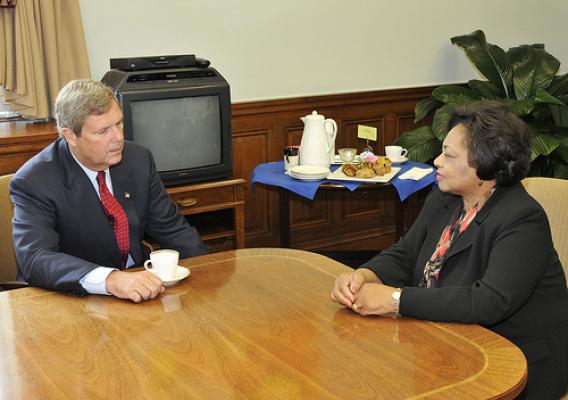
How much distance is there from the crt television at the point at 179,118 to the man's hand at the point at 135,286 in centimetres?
160

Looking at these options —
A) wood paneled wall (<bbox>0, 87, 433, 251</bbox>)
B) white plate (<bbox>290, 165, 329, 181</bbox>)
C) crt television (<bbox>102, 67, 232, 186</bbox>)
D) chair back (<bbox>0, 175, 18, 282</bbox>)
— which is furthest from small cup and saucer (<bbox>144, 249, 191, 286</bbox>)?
wood paneled wall (<bbox>0, 87, 433, 251</bbox>)

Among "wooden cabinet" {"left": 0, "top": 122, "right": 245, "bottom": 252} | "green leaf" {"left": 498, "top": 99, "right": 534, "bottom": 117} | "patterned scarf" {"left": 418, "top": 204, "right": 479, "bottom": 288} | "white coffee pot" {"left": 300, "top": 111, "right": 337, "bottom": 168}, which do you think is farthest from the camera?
"green leaf" {"left": 498, "top": 99, "right": 534, "bottom": 117}

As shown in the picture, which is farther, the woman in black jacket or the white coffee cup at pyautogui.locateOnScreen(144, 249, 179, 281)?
the white coffee cup at pyautogui.locateOnScreen(144, 249, 179, 281)

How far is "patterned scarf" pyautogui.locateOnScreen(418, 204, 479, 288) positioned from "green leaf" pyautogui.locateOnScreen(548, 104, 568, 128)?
8.39ft

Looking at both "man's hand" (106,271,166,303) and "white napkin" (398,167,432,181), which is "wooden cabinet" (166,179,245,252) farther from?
"man's hand" (106,271,166,303)

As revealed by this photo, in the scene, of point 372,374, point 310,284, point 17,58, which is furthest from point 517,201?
point 17,58

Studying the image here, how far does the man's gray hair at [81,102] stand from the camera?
2.44 meters

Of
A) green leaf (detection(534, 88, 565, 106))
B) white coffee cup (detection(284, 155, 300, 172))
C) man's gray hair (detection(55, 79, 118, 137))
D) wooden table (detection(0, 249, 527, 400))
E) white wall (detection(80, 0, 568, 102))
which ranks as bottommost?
wooden table (detection(0, 249, 527, 400))

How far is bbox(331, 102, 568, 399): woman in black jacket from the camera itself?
6.27ft

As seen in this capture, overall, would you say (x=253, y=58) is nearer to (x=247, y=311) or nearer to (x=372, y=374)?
(x=247, y=311)

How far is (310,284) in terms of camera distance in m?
2.12

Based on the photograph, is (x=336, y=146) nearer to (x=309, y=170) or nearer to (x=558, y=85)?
(x=309, y=170)

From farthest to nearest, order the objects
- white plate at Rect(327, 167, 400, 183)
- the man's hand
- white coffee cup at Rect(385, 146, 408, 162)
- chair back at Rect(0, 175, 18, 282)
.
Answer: white coffee cup at Rect(385, 146, 408, 162), white plate at Rect(327, 167, 400, 183), chair back at Rect(0, 175, 18, 282), the man's hand

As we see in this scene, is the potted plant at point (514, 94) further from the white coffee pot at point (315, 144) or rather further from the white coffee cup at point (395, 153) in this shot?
the white coffee pot at point (315, 144)
